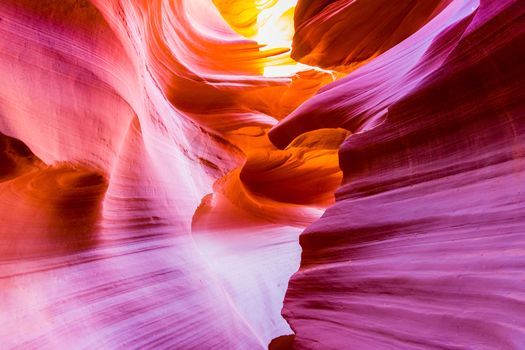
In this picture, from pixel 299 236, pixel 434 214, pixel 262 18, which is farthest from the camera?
pixel 262 18

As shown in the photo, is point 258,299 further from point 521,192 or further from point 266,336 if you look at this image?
point 521,192

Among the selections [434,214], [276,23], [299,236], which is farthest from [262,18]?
[434,214]

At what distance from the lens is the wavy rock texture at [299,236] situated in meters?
1.41

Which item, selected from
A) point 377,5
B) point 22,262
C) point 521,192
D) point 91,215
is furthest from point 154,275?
point 377,5

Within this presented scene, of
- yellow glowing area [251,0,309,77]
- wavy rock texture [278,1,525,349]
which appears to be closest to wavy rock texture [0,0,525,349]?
wavy rock texture [278,1,525,349]

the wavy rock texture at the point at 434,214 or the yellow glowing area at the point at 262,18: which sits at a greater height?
the yellow glowing area at the point at 262,18

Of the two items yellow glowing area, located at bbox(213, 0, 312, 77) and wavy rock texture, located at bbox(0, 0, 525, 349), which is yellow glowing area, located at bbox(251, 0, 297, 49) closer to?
yellow glowing area, located at bbox(213, 0, 312, 77)

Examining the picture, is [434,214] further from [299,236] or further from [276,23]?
[276,23]

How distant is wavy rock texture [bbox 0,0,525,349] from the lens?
141 cm

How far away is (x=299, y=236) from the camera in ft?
7.28

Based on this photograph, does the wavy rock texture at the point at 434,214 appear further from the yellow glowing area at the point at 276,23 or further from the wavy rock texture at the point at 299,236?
the yellow glowing area at the point at 276,23

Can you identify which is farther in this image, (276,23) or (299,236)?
(276,23)

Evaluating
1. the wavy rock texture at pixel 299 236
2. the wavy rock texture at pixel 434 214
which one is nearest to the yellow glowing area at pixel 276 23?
the wavy rock texture at pixel 299 236

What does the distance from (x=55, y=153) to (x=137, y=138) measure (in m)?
0.79
